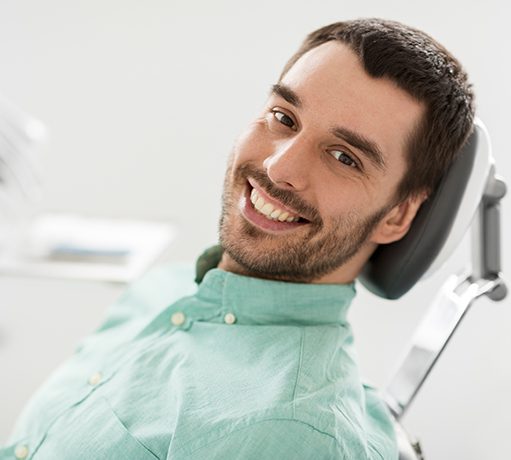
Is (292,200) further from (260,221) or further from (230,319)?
(230,319)

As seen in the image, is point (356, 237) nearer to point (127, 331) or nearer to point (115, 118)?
point (127, 331)

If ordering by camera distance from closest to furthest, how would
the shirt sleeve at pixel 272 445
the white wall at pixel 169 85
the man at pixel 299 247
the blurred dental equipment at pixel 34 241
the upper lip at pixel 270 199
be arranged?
the shirt sleeve at pixel 272 445 < the man at pixel 299 247 < the upper lip at pixel 270 199 < the blurred dental equipment at pixel 34 241 < the white wall at pixel 169 85

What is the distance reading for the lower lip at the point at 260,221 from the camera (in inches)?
45.4

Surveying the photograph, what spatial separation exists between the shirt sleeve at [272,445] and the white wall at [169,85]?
931mm

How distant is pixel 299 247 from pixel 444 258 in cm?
22

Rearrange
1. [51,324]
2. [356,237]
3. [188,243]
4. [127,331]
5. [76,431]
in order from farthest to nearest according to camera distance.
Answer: [188,243] → [51,324] → [127,331] → [356,237] → [76,431]

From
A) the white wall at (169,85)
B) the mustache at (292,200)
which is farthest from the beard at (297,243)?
the white wall at (169,85)

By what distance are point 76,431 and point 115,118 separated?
1.27 metres

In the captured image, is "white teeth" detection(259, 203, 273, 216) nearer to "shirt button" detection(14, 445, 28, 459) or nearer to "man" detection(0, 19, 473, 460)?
"man" detection(0, 19, 473, 460)

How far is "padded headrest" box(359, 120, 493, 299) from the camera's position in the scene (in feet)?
3.66

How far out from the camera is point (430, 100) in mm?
1126

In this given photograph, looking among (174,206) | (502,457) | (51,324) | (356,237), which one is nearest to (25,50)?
(174,206)

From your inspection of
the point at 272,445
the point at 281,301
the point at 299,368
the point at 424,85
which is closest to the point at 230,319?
the point at 281,301

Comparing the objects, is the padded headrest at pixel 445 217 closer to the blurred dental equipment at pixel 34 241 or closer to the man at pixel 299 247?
the man at pixel 299 247
